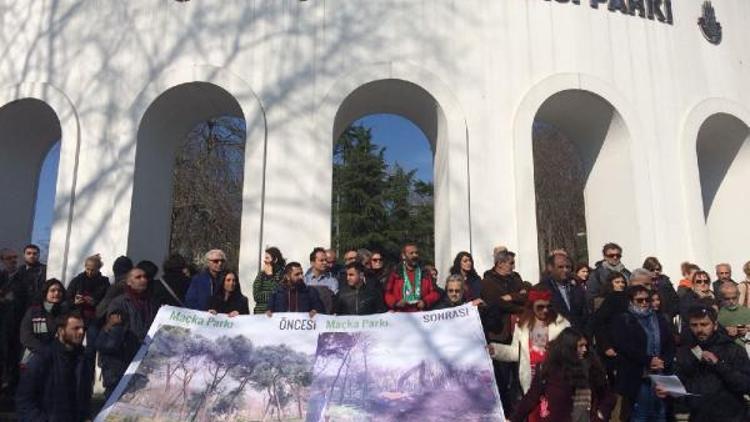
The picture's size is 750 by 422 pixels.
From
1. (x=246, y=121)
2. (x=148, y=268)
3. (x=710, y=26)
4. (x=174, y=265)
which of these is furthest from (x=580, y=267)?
(x=710, y=26)

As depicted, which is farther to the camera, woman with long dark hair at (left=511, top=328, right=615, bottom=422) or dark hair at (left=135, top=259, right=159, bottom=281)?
dark hair at (left=135, top=259, right=159, bottom=281)

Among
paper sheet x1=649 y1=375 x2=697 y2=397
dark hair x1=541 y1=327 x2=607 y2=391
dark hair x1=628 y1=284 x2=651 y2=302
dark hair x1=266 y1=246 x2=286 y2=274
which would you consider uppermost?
dark hair x1=266 y1=246 x2=286 y2=274

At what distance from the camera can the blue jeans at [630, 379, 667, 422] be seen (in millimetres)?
5021

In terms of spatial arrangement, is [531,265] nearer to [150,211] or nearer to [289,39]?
[289,39]

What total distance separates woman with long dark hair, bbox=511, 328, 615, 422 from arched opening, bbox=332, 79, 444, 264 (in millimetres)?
4851

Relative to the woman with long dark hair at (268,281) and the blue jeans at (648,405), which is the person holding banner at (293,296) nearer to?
the woman with long dark hair at (268,281)

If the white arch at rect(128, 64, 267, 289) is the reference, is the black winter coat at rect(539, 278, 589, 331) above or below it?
below

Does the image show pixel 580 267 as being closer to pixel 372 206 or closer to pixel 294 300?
pixel 294 300

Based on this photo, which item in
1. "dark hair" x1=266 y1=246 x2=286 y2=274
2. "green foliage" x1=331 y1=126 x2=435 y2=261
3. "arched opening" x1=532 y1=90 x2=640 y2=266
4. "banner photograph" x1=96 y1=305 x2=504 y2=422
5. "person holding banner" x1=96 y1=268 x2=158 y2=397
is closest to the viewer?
"banner photograph" x1=96 y1=305 x2=504 y2=422

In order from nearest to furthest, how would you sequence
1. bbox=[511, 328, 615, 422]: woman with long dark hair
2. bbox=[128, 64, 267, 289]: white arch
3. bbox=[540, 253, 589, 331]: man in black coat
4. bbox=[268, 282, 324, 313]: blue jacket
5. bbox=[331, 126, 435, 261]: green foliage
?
bbox=[511, 328, 615, 422]: woman with long dark hair, bbox=[268, 282, 324, 313]: blue jacket, bbox=[540, 253, 589, 331]: man in black coat, bbox=[128, 64, 267, 289]: white arch, bbox=[331, 126, 435, 261]: green foliage

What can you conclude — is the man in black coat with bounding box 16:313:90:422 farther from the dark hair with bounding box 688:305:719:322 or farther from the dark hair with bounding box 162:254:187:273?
the dark hair with bounding box 688:305:719:322

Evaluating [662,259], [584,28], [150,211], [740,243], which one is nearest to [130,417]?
[150,211]

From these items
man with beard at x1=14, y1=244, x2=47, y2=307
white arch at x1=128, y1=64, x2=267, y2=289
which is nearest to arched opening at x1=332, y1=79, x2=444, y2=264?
white arch at x1=128, y1=64, x2=267, y2=289

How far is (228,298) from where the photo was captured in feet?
19.2
